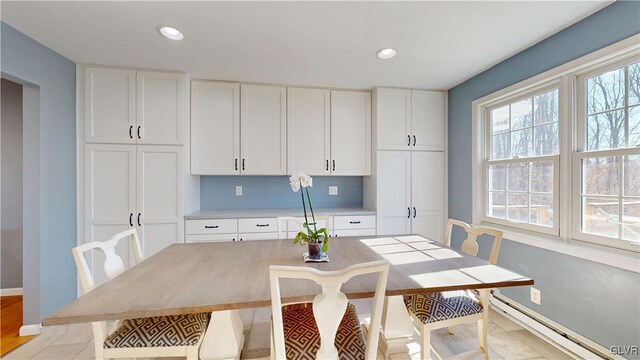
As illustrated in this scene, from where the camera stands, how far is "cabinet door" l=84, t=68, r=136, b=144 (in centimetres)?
253

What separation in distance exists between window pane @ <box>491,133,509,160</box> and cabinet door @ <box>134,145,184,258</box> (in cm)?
322

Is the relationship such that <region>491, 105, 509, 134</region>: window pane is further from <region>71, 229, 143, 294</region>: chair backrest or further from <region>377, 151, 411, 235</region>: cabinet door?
<region>71, 229, 143, 294</region>: chair backrest

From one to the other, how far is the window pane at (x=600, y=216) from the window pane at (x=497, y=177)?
0.73 m

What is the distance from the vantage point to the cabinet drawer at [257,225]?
281cm

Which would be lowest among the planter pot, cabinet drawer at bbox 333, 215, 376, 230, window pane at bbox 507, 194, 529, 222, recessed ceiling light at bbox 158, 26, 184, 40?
cabinet drawer at bbox 333, 215, 376, 230

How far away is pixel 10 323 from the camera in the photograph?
7.40 ft

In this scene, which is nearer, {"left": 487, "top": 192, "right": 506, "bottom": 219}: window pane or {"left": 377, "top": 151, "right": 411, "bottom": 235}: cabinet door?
{"left": 487, "top": 192, "right": 506, "bottom": 219}: window pane

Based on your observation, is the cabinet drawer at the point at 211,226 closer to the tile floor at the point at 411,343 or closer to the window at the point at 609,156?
the tile floor at the point at 411,343

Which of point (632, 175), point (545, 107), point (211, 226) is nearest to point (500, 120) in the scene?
point (545, 107)

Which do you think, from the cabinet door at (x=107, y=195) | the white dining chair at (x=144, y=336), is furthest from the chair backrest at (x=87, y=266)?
the cabinet door at (x=107, y=195)

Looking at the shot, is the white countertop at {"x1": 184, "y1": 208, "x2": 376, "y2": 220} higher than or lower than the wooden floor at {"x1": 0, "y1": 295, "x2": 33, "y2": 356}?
higher

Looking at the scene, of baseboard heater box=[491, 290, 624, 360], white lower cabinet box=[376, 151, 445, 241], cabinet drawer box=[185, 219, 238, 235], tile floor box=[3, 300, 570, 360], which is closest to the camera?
baseboard heater box=[491, 290, 624, 360]

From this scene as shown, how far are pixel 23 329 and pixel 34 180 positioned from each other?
3.92 ft

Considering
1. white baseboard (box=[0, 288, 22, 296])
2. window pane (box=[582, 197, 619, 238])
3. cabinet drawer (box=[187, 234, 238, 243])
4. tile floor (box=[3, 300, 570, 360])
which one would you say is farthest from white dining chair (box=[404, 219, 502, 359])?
white baseboard (box=[0, 288, 22, 296])
